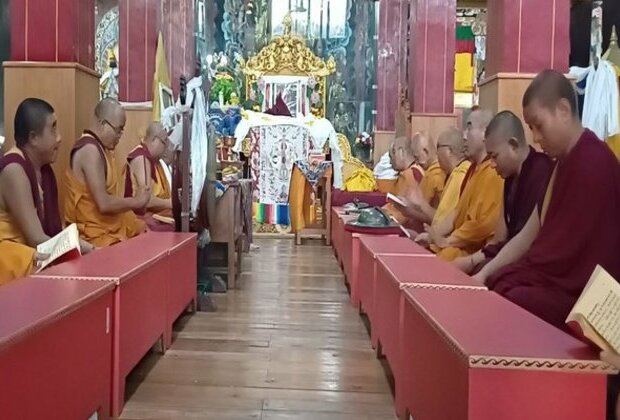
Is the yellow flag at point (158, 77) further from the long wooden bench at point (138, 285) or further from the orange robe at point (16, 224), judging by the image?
the orange robe at point (16, 224)

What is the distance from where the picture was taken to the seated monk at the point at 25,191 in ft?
11.0

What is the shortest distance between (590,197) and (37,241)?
235cm

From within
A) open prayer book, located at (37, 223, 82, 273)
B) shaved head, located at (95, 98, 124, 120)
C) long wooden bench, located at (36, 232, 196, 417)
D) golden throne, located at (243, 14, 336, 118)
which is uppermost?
golden throne, located at (243, 14, 336, 118)

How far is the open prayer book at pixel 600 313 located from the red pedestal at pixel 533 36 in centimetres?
352

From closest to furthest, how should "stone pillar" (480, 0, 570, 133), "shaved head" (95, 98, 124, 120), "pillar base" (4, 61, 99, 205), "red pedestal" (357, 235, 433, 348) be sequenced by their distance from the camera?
"red pedestal" (357, 235, 433, 348) → "shaved head" (95, 98, 124, 120) → "stone pillar" (480, 0, 570, 133) → "pillar base" (4, 61, 99, 205)

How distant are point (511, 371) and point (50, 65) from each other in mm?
4497

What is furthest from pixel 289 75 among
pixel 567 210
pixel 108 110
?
pixel 567 210

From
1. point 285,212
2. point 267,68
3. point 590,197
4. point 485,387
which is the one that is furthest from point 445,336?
point 267,68

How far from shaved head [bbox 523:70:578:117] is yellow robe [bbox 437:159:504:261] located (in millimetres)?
1352

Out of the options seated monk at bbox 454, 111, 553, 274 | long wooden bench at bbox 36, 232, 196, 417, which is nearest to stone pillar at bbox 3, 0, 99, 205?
long wooden bench at bbox 36, 232, 196, 417

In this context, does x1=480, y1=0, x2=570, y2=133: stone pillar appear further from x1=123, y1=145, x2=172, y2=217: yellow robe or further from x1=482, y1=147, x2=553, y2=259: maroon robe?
x1=123, y1=145, x2=172, y2=217: yellow robe

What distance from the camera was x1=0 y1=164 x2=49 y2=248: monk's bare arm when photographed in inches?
137

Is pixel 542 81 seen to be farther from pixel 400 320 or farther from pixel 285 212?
pixel 285 212

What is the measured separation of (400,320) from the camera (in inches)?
113
